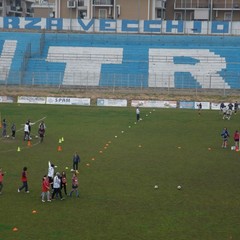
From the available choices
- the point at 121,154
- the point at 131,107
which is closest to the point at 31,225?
the point at 121,154

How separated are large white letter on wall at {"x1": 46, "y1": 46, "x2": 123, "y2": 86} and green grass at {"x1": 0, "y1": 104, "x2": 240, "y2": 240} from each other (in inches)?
1067

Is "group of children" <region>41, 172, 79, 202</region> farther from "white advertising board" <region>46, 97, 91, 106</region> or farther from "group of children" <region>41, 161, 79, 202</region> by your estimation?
"white advertising board" <region>46, 97, 91, 106</region>

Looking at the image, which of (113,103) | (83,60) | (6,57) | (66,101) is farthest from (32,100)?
(6,57)

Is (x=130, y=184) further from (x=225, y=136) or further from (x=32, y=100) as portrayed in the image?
(x=32, y=100)

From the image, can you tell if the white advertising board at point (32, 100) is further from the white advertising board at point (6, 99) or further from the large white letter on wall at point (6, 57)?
the large white letter on wall at point (6, 57)

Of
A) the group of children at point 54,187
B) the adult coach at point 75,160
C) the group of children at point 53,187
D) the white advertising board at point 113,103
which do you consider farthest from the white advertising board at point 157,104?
the group of children at point 54,187

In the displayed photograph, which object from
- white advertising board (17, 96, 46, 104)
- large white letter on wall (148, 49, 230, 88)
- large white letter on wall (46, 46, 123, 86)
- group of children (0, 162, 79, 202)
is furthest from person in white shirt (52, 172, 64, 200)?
large white letter on wall (46, 46, 123, 86)

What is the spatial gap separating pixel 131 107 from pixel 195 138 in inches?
991

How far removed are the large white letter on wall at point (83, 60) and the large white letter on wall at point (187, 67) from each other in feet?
19.1

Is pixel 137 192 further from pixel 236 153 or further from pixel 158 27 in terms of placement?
pixel 158 27

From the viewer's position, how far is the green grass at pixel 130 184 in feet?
76.8

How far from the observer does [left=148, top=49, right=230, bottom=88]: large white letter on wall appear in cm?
8144

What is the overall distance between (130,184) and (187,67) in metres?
56.6

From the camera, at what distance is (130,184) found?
30.8 m
